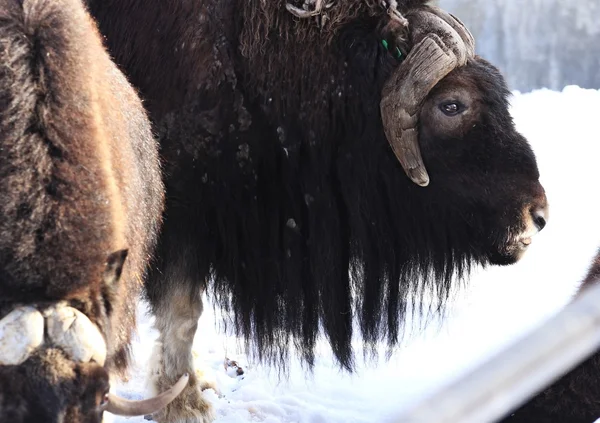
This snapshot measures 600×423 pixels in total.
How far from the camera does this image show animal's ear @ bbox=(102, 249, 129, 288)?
279 centimetres

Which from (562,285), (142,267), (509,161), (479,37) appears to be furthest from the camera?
(479,37)

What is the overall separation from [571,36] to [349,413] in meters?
7.32

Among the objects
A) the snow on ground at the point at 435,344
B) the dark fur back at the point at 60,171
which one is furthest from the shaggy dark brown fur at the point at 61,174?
the snow on ground at the point at 435,344

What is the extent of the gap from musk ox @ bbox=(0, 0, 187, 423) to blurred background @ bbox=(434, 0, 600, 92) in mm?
8408

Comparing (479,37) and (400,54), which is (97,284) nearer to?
(400,54)

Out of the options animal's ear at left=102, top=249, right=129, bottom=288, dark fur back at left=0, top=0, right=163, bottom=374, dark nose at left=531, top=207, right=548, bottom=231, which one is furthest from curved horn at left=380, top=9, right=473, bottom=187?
animal's ear at left=102, top=249, right=129, bottom=288

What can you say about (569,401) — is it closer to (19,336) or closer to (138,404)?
(138,404)

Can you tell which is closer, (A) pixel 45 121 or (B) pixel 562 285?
(A) pixel 45 121

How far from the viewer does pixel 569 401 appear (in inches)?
146

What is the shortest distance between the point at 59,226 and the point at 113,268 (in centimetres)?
21

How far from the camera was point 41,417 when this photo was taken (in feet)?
8.25

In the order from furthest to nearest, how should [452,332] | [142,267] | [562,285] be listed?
[562,285], [452,332], [142,267]

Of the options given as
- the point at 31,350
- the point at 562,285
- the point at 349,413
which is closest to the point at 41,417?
the point at 31,350

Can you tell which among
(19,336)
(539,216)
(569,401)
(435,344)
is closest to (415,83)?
(539,216)
